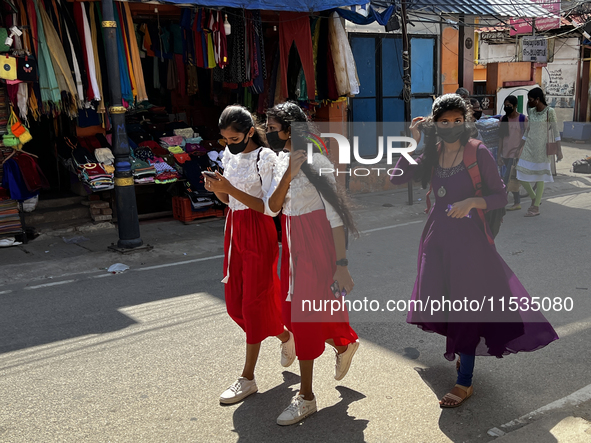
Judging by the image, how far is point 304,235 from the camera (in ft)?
12.1

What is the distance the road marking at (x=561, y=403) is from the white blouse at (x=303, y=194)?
1.54 m

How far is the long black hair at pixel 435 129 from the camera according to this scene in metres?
3.78

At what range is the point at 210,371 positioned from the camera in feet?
14.5

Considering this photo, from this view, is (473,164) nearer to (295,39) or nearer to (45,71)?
(45,71)

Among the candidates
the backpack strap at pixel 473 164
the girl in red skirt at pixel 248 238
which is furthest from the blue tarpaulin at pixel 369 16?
the backpack strap at pixel 473 164

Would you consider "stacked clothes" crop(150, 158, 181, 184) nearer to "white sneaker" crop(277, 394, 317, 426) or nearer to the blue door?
the blue door

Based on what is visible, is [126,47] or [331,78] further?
[331,78]

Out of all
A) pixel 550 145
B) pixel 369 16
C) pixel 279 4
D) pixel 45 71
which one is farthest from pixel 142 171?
pixel 550 145

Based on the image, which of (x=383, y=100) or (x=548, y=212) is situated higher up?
(x=383, y=100)

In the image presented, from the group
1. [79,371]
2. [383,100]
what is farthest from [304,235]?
[383,100]

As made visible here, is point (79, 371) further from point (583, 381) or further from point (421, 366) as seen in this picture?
point (583, 381)

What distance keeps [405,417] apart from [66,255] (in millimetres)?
5819

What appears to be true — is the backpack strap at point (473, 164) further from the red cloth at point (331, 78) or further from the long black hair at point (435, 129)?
the red cloth at point (331, 78)

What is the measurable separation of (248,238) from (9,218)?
19.6ft
